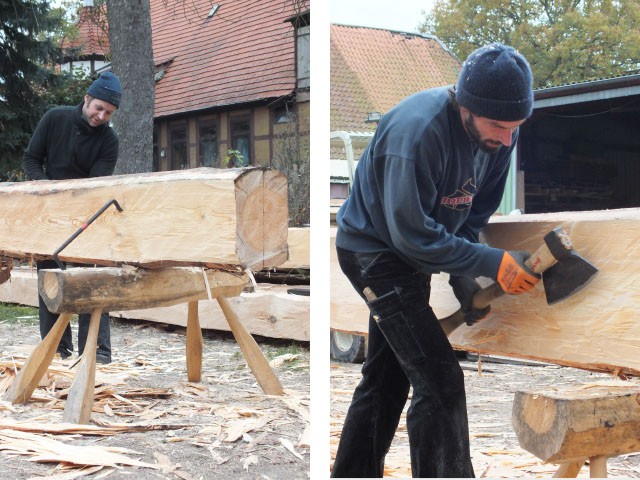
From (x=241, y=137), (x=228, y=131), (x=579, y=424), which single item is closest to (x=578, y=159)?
(x=579, y=424)

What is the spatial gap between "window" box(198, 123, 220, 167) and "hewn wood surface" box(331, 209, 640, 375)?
43.8ft

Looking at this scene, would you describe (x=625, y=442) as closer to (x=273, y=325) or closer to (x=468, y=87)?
(x=468, y=87)

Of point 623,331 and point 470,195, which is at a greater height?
point 470,195

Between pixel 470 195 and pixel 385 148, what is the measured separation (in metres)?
0.27

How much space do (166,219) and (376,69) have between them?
35.1 inches

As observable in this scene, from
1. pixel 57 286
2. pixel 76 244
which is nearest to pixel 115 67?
pixel 76 244

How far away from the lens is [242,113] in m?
14.2

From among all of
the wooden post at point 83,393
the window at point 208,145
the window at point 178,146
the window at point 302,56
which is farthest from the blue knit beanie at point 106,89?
the window at point 178,146

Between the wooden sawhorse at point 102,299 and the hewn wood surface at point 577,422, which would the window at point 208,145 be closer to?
the wooden sawhorse at point 102,299

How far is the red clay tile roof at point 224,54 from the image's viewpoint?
1215 centimetres

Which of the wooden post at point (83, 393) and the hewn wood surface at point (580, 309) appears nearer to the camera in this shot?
the hewn wood surface at point (580, 309)

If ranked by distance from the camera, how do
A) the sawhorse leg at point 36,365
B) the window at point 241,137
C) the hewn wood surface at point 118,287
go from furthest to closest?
the window at point 241,137 → the sawhorse leg at point 36,365 → the hewn wood surface at point 118,287

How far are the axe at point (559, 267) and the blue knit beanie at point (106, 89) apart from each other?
236 cm

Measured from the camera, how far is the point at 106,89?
11.4 feet
